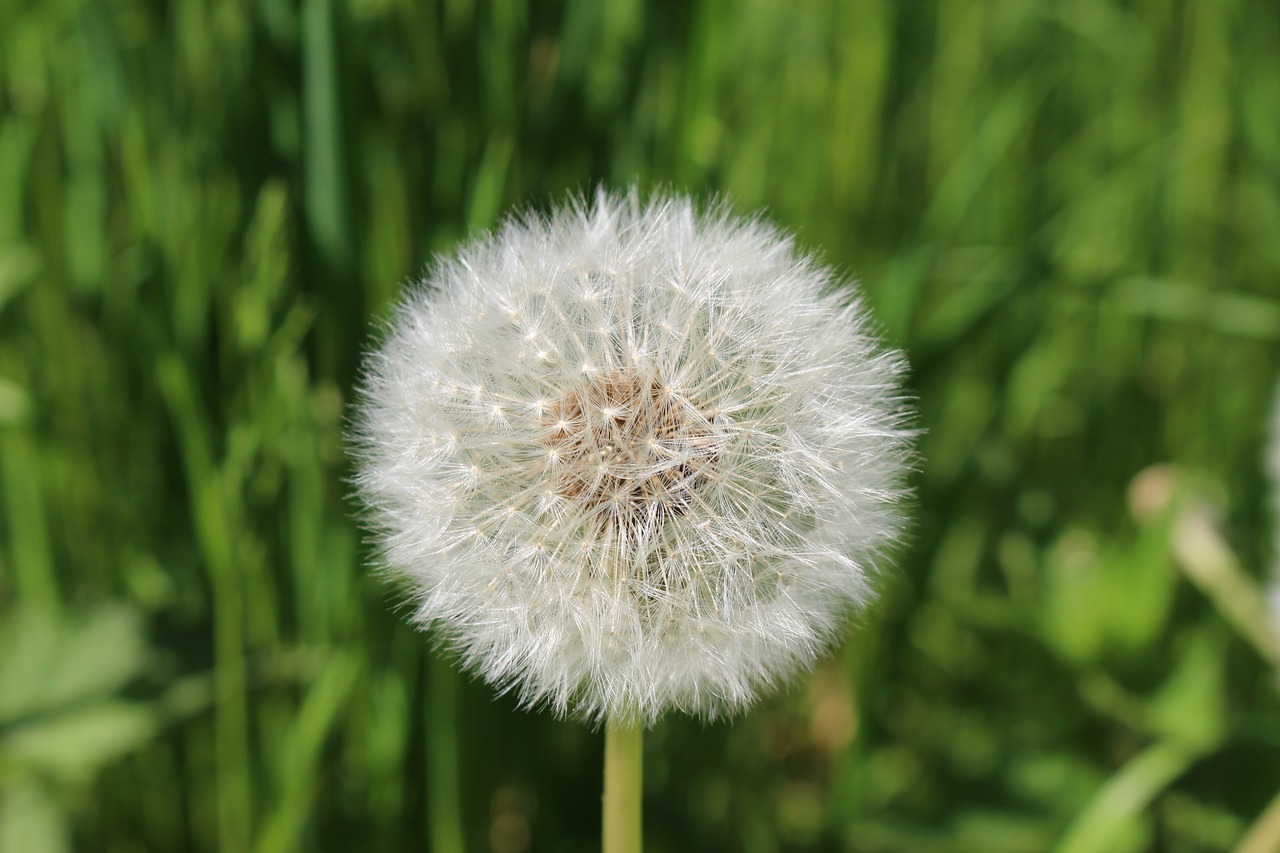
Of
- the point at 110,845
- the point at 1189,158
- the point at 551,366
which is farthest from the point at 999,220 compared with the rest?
the point at 110,845

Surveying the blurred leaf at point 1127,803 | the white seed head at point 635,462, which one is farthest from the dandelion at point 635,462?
the blurred leaf at point 1127,803

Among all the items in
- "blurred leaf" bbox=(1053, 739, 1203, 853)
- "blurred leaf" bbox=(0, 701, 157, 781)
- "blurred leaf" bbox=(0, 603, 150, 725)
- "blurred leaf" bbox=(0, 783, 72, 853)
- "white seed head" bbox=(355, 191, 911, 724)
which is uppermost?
"white seed head" bbox=(355, 191, 911, 724)

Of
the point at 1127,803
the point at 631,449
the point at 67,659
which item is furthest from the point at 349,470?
the point at 1127,803


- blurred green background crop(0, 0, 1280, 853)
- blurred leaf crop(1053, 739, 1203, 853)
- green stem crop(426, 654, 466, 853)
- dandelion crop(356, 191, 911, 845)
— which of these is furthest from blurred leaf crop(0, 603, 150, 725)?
blurred leaf crop(1053, 739, 1203, 853)

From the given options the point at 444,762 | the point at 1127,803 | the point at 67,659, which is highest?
the point at 67,659

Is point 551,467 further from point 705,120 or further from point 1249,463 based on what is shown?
point 1249,463

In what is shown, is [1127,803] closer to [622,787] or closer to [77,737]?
[622,787]

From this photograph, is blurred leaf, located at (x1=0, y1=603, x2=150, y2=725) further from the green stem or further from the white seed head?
the white seed head

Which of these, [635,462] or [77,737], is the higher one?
[635,462]
